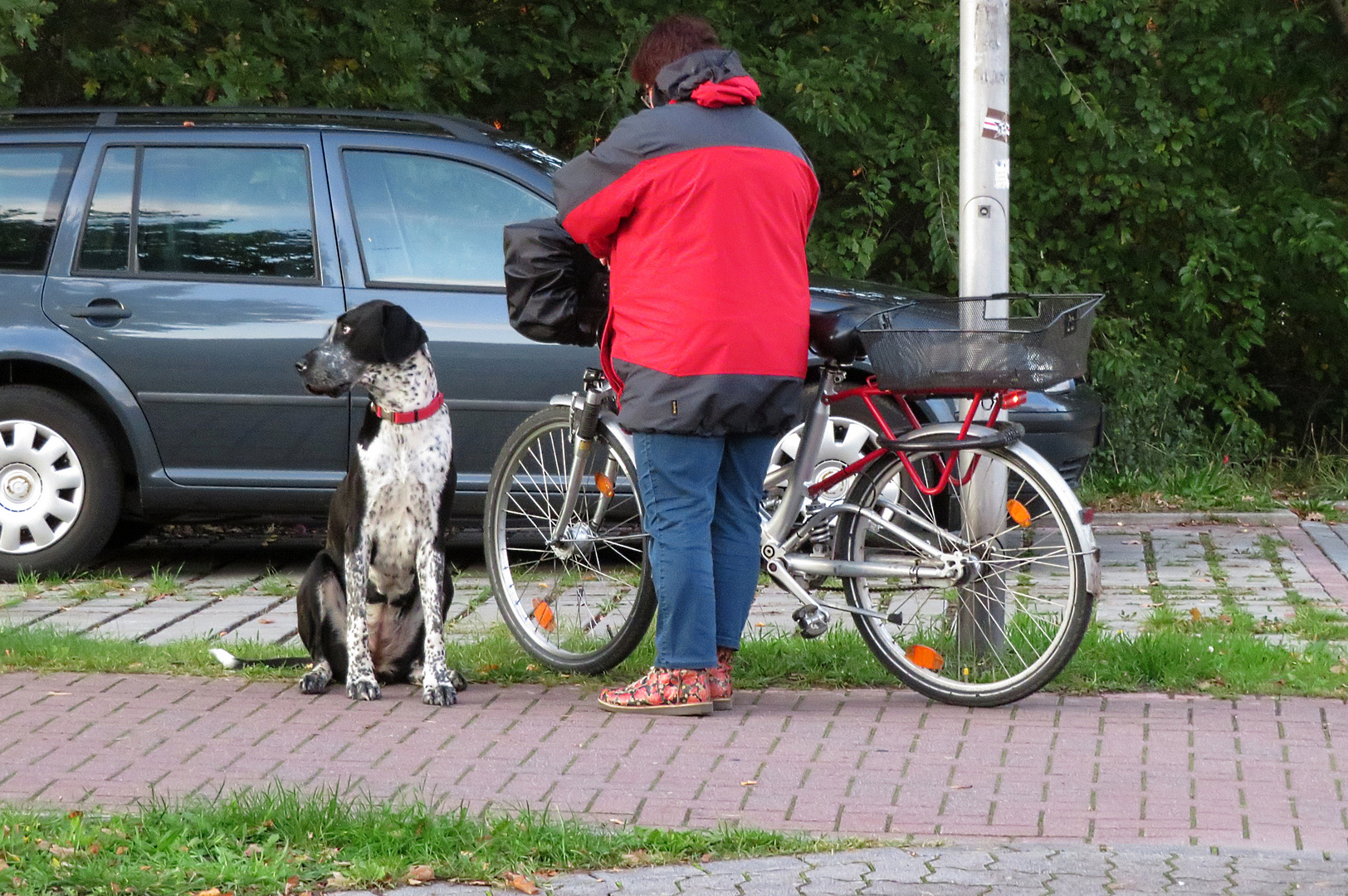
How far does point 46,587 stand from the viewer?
7727 millimetres

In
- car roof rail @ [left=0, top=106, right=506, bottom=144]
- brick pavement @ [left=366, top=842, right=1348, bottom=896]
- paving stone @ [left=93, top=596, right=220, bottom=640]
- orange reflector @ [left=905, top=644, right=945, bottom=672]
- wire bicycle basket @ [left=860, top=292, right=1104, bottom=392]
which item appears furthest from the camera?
car roof rail @ [left=0, top=106, right=506, bottom=144]

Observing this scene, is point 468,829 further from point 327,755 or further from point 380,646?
point 380,646

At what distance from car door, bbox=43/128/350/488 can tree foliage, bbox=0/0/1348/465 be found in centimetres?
217

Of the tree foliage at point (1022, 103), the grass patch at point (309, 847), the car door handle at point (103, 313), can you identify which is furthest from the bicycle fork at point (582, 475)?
the tree foliage at point (1022, 103)

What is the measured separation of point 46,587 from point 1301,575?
5247 mm

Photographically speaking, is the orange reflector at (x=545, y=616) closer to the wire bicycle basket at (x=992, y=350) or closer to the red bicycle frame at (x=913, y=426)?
the red bicycle frame at (x=913, y=426)

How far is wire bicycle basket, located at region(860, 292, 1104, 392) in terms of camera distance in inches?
203

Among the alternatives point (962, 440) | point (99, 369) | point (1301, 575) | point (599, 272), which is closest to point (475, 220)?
point (99, 369)

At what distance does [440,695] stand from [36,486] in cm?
302

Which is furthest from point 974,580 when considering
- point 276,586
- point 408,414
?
point 276,586

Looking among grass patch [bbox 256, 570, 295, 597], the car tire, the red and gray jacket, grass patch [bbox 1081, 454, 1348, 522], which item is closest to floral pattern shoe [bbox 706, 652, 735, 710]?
the red and gray jacket

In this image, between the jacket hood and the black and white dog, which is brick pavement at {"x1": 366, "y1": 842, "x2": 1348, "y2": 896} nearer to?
the black and white dog

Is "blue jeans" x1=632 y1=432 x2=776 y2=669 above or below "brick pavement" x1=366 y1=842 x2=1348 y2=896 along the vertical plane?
above

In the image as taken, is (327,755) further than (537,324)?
No
